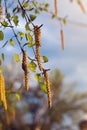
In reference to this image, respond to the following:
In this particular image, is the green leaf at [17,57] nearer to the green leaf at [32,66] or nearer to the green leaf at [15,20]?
the green leaf at [32,66]

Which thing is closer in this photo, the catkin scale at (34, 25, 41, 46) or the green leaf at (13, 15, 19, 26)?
the catkin scale at (34, 25, 41, 46)

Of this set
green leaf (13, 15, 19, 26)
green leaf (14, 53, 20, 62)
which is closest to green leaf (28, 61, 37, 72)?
green leaf (14, 53, 20, 62)

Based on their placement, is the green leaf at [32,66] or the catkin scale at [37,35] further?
the green leaf at [32,66]

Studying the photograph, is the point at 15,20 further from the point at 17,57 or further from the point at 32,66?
the point at 32,66

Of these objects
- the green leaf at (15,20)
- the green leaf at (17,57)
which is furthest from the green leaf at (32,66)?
the green leaf at (15,20)

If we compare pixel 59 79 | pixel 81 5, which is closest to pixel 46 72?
pixel 81 5

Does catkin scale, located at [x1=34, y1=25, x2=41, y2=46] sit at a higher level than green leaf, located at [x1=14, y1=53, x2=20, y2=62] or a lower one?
higher

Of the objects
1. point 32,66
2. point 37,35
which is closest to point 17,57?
point 32,66

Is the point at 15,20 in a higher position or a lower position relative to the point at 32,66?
higher

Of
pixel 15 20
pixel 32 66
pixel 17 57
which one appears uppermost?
pixel 15 20

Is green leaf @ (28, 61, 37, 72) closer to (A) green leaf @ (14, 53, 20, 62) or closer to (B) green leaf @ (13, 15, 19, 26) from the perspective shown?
(A) green leaf @ (14, 53, 20, 62)

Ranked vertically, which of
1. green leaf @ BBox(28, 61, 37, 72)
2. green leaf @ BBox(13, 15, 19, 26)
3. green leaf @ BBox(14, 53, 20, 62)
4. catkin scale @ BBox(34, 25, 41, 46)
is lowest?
green leaf @ BBox(28, 61, 37, 72)
